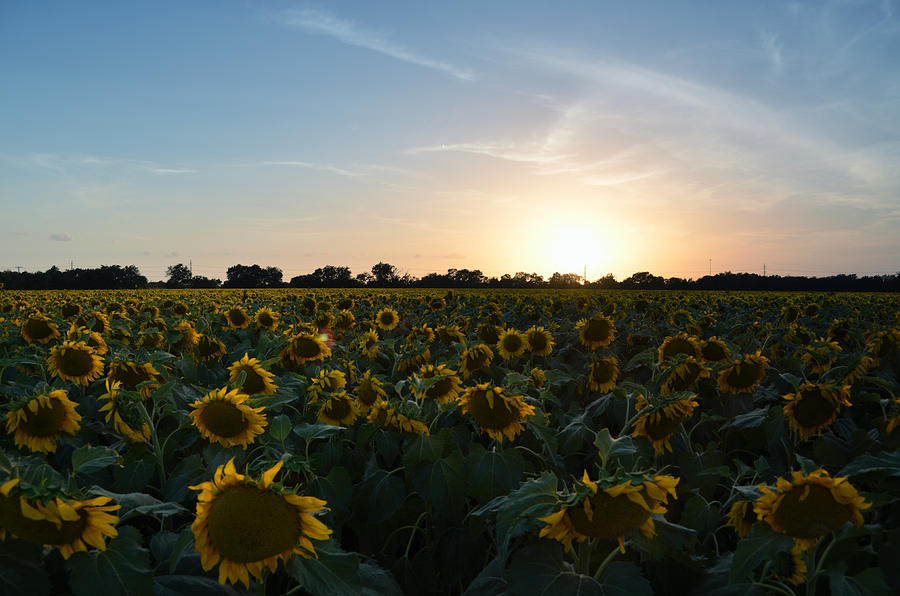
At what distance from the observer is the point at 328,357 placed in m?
6.13

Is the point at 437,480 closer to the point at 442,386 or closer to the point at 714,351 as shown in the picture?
the point at 442,386

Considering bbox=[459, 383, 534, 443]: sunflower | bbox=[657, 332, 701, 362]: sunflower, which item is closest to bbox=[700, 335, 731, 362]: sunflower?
bbox=[657, 332, 701, 362]: sunflower

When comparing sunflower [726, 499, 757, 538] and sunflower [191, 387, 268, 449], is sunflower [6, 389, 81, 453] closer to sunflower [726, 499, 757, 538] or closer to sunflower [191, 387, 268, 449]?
sunflower [191, 387, 268, 449]

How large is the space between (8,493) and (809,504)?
243cm

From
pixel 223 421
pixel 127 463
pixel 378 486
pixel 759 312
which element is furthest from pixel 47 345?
pixel 759 312

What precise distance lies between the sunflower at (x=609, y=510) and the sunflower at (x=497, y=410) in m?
1.26

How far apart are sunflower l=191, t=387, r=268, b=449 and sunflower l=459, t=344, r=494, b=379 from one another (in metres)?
2.71

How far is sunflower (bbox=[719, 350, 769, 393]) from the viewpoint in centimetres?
451

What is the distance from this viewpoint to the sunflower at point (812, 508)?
5.98 ft

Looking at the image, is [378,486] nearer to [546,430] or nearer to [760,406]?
[546,430]

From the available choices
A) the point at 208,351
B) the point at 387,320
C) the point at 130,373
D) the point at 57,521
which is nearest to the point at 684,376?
the point at 57,521

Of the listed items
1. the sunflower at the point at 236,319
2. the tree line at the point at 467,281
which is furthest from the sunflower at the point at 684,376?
the tree line at the point at 467,281

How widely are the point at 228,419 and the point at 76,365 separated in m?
2.63

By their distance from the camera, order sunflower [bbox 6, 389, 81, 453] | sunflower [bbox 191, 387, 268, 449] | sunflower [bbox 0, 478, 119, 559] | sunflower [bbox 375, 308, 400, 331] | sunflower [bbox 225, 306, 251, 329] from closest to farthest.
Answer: sunflower [bbox 0, 478, 119, 559] → sunflower [bbox 191, 387, 268, 449] → sunflower [bbox 6, 389, 81, 453] → sunflower [bbox 225, 306, 251, 329] → sunflower [bbox 375, 308, 400, 331]
